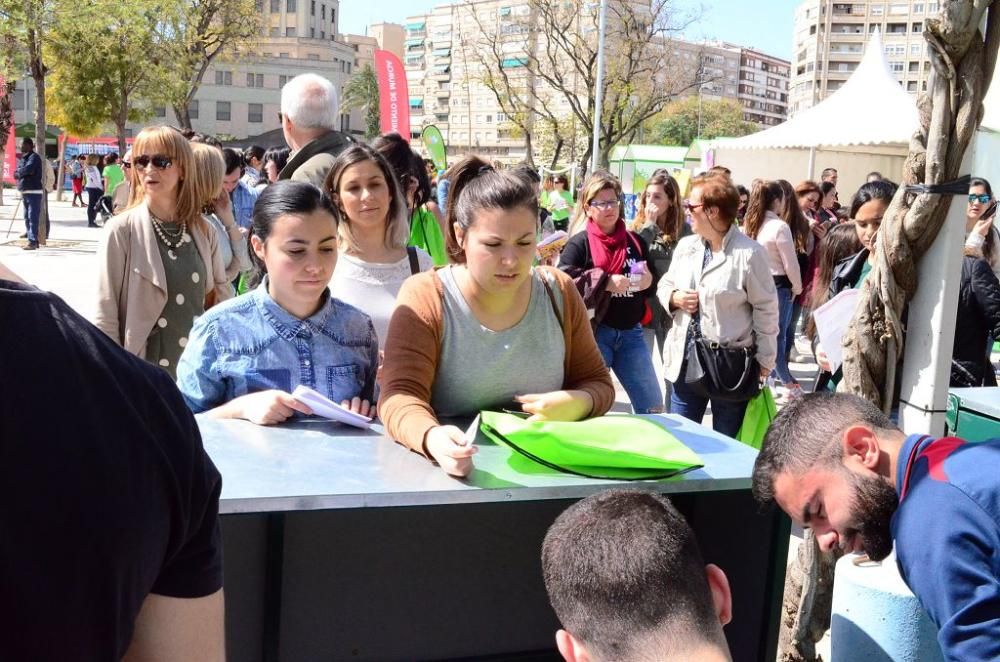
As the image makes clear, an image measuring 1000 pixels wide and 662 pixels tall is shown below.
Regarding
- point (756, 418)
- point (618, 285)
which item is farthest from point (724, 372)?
point (618, 285)

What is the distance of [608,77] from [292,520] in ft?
125

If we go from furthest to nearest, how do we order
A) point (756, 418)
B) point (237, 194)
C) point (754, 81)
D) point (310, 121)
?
point (754, 81), point (237, 194), point (756, 418), point (310, 121)

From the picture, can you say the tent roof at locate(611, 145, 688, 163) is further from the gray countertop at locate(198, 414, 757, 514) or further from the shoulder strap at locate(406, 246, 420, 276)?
the gray countertop at locate(198, 414, 757, 514)

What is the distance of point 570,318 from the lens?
275 cm

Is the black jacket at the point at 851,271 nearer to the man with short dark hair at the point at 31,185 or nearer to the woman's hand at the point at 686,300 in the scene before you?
the woman's hand at the point at 686,300

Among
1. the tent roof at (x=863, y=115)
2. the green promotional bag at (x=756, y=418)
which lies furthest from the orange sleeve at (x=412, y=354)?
the tent roof at (x=863, y=115)

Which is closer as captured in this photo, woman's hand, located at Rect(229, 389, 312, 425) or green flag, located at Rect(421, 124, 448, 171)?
woman's hand, located at Rect(229, 389, 312, 425)

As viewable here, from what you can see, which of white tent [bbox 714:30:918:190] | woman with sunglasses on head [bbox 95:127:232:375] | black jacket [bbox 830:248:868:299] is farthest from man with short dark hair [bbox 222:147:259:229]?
white tent [bbox 714:30:918:190]

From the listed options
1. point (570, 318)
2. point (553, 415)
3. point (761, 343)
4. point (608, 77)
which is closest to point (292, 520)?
point (553, 415)

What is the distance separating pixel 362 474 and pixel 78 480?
131 cm

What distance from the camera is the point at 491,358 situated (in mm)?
2625

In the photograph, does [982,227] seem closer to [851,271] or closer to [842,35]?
[851,271]

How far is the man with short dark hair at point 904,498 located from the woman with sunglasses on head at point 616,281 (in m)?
3.26

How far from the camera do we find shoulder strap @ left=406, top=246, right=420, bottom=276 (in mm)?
3828
